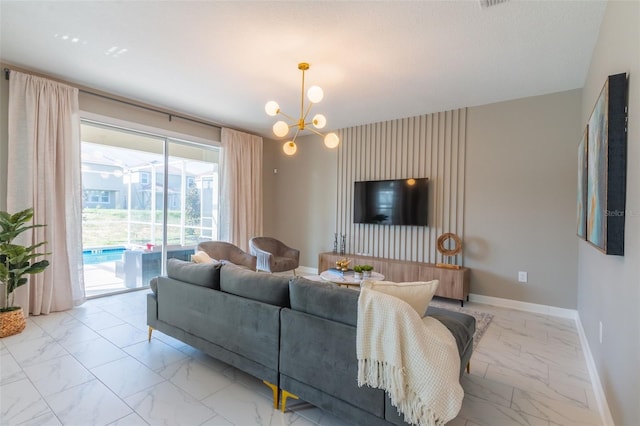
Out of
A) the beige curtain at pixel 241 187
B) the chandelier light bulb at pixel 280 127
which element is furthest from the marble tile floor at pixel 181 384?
the beige curtain at pixel 241 187

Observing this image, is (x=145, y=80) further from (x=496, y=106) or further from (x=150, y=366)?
(x=496, y=106)

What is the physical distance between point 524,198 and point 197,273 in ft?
12.9

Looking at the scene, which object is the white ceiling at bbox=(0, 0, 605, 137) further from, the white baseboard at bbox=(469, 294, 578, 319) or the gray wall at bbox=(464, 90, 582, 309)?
the white baseboard at bbox=(469, 294, 578, 319)

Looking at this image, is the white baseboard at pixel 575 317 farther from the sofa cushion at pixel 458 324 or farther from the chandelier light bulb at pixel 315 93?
the chandelier light bulb at pixel 315 93

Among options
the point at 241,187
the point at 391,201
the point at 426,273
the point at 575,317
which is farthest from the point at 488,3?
the point at 241,187

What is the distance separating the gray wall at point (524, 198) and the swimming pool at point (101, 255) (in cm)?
498

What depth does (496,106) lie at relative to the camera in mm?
4039

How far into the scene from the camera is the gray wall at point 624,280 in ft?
4.43

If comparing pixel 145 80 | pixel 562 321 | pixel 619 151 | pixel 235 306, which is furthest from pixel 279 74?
pixel 562 321

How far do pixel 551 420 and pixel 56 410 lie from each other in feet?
9.91

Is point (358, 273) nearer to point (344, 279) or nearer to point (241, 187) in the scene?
point (344, 279)

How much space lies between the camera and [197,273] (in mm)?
2447

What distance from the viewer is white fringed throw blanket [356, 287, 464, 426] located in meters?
1.38

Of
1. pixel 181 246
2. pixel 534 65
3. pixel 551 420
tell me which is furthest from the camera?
pixel 181 246
